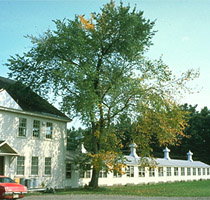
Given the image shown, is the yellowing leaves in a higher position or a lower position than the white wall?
higher

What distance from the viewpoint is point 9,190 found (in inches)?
830

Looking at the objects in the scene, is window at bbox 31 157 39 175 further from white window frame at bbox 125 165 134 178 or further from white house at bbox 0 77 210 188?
white window frame at bbox 125 165 134 178

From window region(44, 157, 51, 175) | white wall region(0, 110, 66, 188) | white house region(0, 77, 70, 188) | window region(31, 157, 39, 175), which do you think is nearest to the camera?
white house region(0, 77, 70, 188)

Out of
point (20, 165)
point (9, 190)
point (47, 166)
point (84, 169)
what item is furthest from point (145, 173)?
point (9, 190)

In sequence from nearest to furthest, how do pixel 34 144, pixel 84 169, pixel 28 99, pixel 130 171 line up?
pixel 34 144
pixel 28 99
pixel 84 169
pixel 130 171

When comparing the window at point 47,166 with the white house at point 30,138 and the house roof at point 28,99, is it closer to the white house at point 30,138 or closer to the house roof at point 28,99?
the white house at point 30,138

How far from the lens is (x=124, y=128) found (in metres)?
35.0

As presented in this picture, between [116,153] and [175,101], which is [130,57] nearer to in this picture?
[175,101]

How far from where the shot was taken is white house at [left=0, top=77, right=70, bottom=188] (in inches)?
1142

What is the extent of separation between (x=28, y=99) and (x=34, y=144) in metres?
4.74

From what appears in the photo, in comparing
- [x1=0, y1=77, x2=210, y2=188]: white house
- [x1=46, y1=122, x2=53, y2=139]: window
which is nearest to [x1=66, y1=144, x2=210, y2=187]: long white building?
[x1=0, y1=77, x2=210, y2=188]: white house

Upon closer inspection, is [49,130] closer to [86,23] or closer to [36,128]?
[36,128]

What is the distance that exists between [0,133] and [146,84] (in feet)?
45.6

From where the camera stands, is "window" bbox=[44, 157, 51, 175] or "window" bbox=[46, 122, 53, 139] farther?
"window" bbox=[46, 122, 53, 139]
